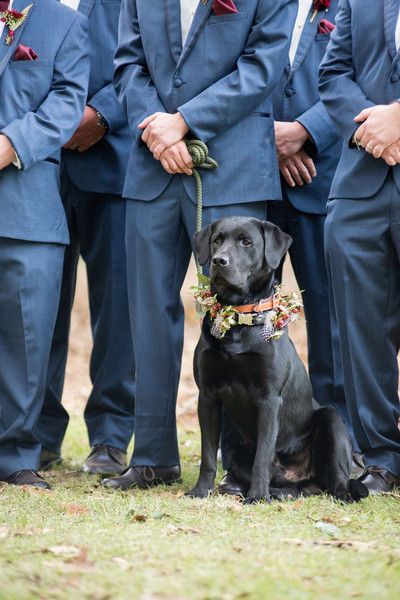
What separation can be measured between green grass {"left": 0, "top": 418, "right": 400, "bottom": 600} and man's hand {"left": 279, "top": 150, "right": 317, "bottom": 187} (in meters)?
1.57

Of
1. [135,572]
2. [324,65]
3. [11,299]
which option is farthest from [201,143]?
[135,572]

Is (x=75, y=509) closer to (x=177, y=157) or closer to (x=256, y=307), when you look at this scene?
(x=256, y=307)

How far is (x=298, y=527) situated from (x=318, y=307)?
168cm

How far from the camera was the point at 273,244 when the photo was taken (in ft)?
14.0

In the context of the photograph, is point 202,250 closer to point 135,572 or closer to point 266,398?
point 266,398

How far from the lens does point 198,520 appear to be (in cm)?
374

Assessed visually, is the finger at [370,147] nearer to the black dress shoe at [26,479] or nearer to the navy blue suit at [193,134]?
the navy blue suit at [193,134]

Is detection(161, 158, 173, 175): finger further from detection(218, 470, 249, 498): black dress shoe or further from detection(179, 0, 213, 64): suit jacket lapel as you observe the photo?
detection(218, 470, 249, 498): black dress shoe

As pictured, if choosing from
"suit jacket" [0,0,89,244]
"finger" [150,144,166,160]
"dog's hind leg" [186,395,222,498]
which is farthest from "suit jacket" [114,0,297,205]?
"dog's hind leg" [186,395,222,498]

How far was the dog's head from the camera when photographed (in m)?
4.18

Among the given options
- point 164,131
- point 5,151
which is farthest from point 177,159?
point 5,151

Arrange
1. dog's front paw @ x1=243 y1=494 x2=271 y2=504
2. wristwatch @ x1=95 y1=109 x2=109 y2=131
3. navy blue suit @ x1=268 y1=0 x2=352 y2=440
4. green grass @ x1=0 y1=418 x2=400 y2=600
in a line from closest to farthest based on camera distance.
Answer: green grass @ x1=0 y1=418 x2=400 y2=600, dog's front paw @ x1=243 y1=494 x2=271 y2=504, navy blue suit @ x1=268 y1=0 x2=352 y2=440, wristwatch @ x1=95 y1=109 x2=109 y2=131

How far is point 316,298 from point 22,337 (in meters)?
1.48

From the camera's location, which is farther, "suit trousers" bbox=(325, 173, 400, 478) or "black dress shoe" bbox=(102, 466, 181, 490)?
"black dress shoe" bbox=(102, 466, 181, 490)
